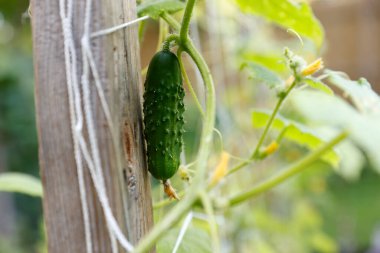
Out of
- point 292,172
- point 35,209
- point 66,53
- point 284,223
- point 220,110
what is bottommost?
point 35,209

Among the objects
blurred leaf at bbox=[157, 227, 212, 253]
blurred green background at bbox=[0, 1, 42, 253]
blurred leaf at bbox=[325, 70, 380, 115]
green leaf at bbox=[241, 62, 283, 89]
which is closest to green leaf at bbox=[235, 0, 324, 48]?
green leaf at bbox=[241, 62, 283, 89]

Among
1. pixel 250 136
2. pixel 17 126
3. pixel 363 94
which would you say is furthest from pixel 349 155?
pixel 17 126

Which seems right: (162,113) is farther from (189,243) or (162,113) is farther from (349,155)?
(349,155)

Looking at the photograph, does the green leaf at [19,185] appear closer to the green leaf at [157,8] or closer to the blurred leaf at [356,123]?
the green leaf at [157,8]

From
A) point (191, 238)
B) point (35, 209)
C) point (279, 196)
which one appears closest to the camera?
point (191, 238)

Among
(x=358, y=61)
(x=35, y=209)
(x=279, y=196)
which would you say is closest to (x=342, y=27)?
(x=358, y=61)

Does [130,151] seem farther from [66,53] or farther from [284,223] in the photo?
[284,223]
